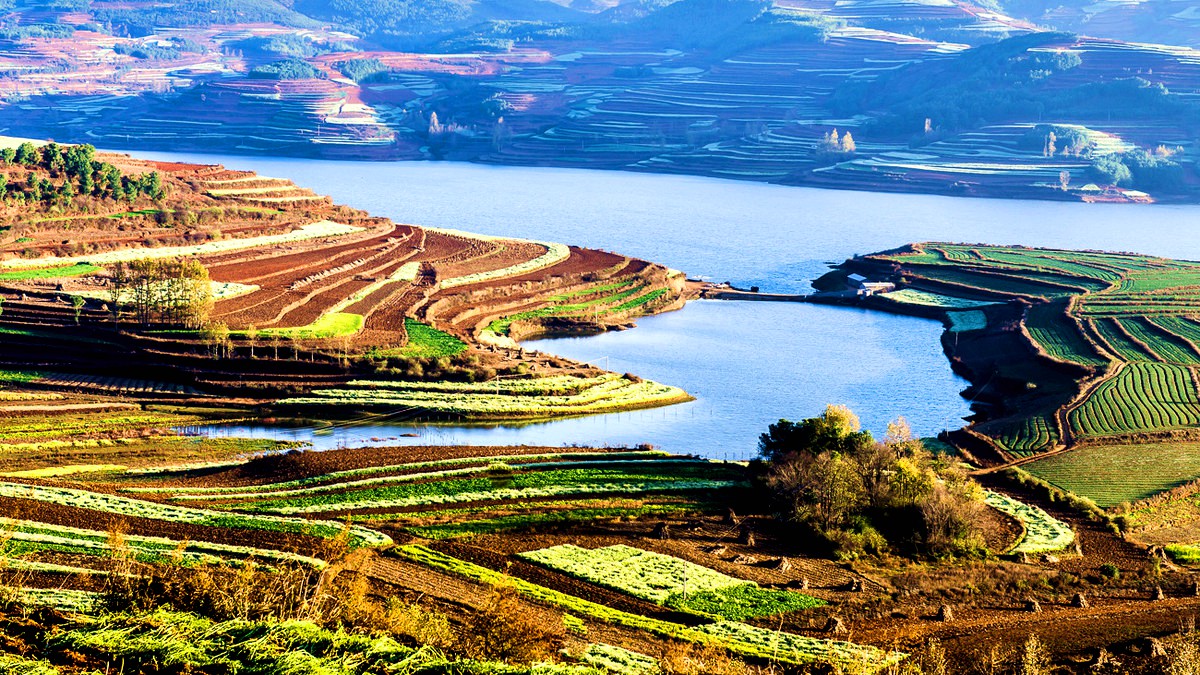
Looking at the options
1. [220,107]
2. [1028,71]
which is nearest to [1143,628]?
[1028,71]

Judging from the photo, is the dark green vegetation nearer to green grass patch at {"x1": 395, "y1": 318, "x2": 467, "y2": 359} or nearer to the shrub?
green grass patch at {"x1": 395, "y1": 318, "x2": 467, "y2": 359}

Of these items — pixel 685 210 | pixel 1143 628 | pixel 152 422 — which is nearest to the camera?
pixel 1143 628

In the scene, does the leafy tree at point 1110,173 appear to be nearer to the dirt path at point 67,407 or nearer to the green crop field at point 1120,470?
the green crop field at point 1120,470

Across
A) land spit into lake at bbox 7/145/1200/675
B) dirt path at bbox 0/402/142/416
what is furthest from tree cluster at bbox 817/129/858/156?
dirt path at bbox 0/402/142/416

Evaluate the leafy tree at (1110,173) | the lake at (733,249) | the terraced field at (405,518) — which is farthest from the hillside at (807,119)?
the terraced field at (405,518)

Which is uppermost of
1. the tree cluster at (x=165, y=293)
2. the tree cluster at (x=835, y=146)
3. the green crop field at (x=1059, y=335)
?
the tree cluster at (x=835, y=146)

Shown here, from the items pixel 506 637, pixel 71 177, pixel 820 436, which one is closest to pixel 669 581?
pixel 506 637

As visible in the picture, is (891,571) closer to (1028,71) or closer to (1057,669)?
(1057,669)
